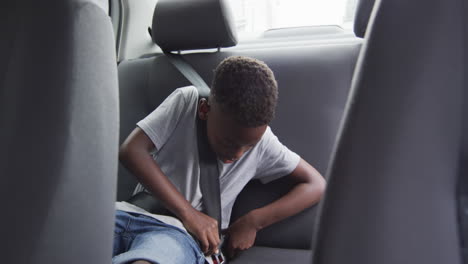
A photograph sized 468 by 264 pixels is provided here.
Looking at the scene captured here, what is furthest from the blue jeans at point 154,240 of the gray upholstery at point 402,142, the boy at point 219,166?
the gray upholstery at point 402,142

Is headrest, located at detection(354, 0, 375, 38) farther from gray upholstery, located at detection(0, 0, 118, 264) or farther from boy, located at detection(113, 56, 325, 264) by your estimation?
gray upholstery, located at detection(0, 0, 118, 264)

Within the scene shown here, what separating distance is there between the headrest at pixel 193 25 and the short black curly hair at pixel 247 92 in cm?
25

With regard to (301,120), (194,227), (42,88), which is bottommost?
(194,227)

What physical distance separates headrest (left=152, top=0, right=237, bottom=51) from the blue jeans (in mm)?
577

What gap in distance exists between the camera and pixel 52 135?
16.1 inches

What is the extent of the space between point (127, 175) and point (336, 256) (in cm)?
105

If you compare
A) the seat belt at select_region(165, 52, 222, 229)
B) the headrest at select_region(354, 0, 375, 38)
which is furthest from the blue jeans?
the headrest at select_region(354, 0, 375, 38)

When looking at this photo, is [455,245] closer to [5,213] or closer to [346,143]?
[346,143]

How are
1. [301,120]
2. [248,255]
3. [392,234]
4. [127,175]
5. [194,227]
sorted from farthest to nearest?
[127,175] < [301,120] < [248,255] < [194,227] < [392,234]

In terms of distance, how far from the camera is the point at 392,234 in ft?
1.14

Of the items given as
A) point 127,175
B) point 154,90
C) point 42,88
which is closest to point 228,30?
point 154,90

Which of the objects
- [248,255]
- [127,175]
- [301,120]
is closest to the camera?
[248,255]

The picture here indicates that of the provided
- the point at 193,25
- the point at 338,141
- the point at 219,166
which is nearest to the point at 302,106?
the point at 219,166

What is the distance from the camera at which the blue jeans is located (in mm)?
835
